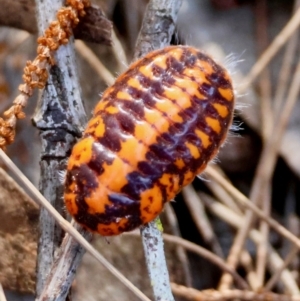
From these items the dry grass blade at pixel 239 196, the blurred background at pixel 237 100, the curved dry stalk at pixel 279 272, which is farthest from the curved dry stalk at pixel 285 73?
the curved dry stalk at pixel 279 272

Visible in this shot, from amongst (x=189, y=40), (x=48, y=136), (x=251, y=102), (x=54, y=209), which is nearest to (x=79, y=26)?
(x=48, y=136)

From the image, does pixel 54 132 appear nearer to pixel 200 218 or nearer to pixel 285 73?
pixel 200 218

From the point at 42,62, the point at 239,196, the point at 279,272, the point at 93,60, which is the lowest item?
the point at 279,272

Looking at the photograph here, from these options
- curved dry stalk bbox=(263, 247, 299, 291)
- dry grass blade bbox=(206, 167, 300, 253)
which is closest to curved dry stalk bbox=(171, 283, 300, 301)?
curved dry stalk bbox=(263, 247, 299, 291)

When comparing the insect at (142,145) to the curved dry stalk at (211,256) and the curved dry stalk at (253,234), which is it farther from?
the curved dry stalk at (253,234)

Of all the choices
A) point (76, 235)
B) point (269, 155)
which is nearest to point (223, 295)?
point (269, 155)

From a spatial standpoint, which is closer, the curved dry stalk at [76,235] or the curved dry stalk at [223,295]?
the curved dry stalk at [76,235]
